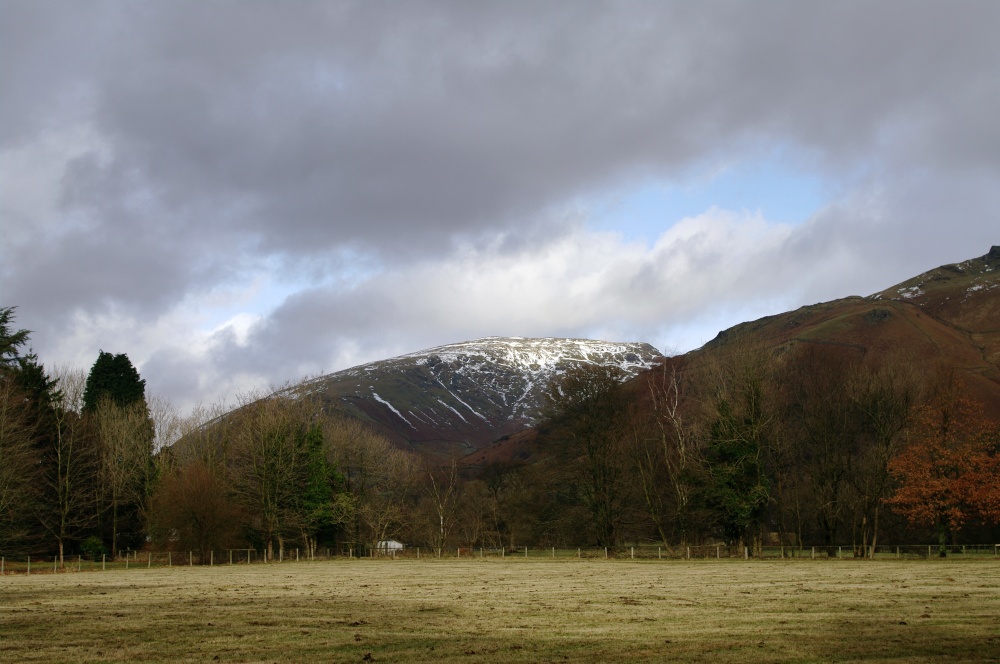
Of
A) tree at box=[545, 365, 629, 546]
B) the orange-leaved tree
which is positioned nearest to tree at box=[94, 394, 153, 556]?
tree at box=[545, 365, 629, 546]

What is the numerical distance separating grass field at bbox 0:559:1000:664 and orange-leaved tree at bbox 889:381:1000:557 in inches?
1206

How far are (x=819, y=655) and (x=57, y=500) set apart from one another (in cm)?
7996

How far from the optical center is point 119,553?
80.1 metres

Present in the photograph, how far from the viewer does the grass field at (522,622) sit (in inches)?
650

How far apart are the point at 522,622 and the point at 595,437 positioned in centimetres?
4970

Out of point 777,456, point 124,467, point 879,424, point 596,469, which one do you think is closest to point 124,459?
point 124,467

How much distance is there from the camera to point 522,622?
70.5 feet

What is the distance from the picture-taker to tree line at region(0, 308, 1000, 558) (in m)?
65.2

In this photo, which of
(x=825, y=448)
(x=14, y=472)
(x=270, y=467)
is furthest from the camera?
(x=270, y=467)

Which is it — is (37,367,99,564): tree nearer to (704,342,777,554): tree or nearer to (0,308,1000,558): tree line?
(0,308,1000,558): tree line

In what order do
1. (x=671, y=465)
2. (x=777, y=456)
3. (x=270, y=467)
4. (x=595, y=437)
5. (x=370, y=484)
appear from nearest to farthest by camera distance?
(x=595, y=437)
(x=777, y=456)
(x=671, y=465)
(x=270, y=467)
(x=370, y=484)

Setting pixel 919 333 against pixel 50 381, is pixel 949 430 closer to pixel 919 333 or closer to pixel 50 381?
pixel 50 381

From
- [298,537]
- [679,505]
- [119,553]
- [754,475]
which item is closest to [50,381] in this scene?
[119,553]

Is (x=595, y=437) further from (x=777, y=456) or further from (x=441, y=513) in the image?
(x=441, y=513)
